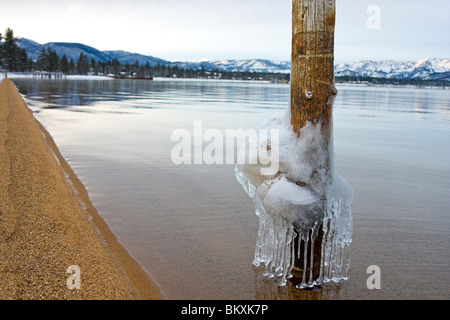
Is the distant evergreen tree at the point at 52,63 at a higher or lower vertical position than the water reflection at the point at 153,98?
higher

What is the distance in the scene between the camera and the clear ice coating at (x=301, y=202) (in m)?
4.69

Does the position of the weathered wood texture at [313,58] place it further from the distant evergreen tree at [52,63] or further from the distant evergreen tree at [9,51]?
the distant evergreen tree at [52,63]

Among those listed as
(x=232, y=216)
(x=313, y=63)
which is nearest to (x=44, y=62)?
(x=232, y=216)

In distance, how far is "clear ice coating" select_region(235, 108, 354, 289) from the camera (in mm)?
4688

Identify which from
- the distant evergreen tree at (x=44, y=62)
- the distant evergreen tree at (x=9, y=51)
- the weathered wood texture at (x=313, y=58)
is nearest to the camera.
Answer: the weathered wood texture at (x=313, y=58)

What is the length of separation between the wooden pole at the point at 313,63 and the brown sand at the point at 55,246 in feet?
8.87

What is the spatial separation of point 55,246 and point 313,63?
386 centimetres

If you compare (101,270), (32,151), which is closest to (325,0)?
(101,270)

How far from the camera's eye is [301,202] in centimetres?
464

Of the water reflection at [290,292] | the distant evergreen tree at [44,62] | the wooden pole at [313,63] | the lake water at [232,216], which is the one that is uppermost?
the distant evergreen tree at [44,62]

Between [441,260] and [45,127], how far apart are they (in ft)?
51.7

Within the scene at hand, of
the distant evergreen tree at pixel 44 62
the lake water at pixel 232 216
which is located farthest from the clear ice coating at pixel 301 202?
the distant evergreen tree at pixel 44 62

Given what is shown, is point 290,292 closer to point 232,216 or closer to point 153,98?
point 232,216

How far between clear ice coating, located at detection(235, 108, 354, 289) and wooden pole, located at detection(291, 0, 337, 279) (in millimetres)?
133
